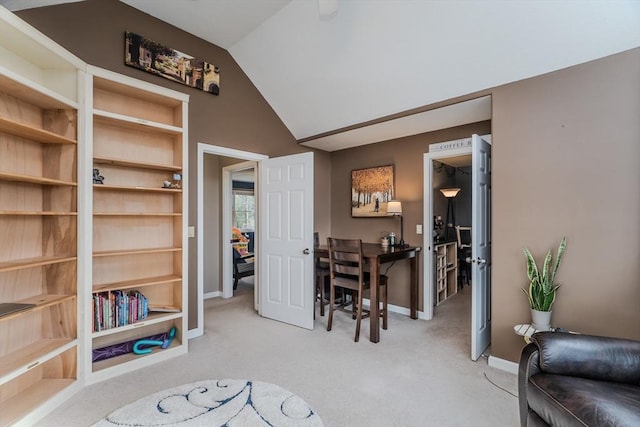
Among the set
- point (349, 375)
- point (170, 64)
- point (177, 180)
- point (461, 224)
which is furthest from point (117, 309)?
point (461, 224)

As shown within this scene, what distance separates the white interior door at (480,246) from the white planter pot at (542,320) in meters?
0.44

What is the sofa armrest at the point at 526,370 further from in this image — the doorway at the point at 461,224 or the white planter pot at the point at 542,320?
the doorway at the point at 461,224

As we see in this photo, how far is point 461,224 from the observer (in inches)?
266

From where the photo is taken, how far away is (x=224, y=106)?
3498mm

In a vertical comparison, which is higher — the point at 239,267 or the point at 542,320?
the point at 542,320

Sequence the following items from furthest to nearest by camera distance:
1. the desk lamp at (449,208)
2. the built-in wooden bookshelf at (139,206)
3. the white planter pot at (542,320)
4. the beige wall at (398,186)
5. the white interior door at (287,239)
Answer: the desk lamp at (449,208) → the beige wall at (398,186) → the white interior door at (287,239) → the built-in wooden bookshelf at (139,206) → the white planter pot at (542,320)

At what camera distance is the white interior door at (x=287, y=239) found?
341 cm

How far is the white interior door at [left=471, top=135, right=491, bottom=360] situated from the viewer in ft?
8.48

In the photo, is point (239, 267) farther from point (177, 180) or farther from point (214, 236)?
point (177, 180)

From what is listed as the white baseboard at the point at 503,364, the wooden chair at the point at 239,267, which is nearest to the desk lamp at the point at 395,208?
the white baseboard at the point at 503,364

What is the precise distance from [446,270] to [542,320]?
2.52m

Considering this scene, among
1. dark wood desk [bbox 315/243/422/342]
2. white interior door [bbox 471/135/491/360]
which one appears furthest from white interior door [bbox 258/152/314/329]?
white interior door [bbox 471/135/491/360]

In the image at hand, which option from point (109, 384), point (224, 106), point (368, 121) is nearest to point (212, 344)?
point (109, 384)

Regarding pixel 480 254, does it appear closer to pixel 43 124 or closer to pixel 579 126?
pixel 579 126
